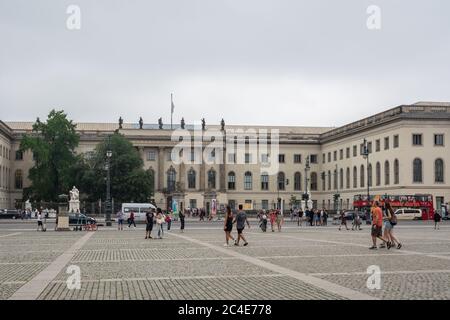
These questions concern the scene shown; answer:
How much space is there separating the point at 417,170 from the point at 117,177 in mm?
39709

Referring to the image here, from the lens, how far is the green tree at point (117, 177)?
322ft

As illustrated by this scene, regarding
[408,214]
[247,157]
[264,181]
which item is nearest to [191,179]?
[247,157]

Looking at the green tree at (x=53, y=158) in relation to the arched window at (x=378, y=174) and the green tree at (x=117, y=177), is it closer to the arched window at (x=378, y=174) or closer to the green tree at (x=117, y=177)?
the green tree at (x=117, y=177)

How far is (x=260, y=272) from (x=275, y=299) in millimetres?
5315

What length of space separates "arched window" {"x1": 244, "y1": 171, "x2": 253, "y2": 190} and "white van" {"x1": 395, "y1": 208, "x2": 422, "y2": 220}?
49.4m

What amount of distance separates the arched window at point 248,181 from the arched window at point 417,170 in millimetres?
41421

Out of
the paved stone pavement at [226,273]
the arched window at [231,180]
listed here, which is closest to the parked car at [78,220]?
the paved stone pavement at [226,273]

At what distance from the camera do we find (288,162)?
417ft

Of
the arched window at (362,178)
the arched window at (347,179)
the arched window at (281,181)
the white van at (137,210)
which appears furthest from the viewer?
the arched window at (281,181)

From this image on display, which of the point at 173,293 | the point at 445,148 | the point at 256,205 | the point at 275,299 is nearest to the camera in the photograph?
the point at 275,299

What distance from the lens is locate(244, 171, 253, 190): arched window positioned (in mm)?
128625
